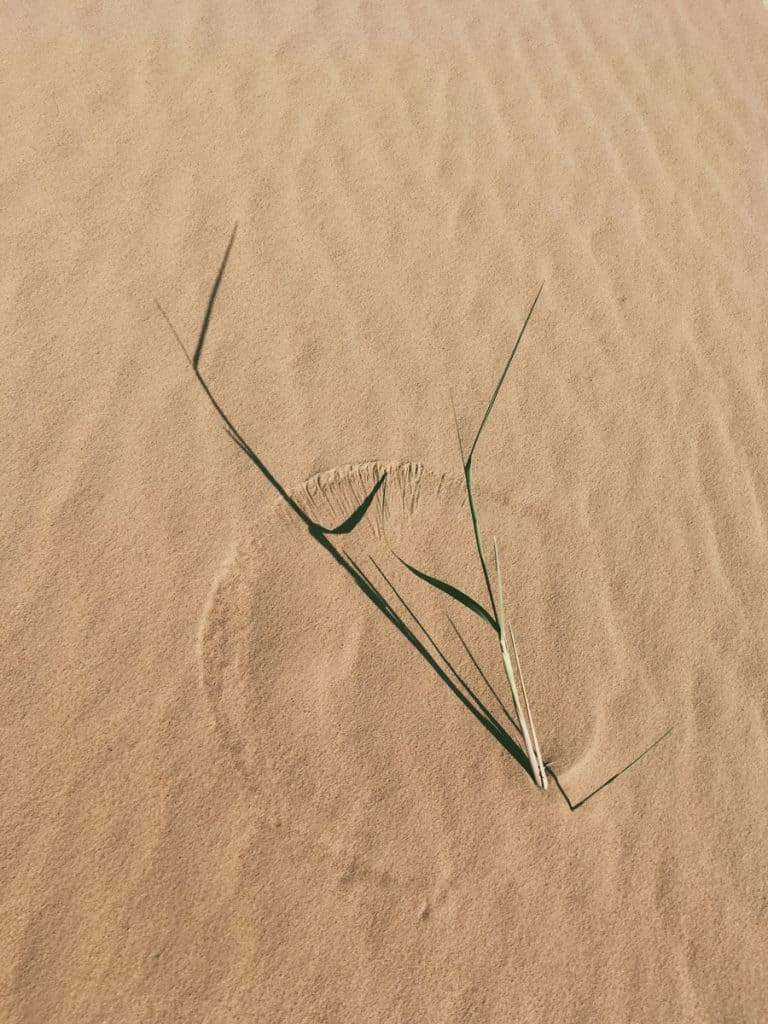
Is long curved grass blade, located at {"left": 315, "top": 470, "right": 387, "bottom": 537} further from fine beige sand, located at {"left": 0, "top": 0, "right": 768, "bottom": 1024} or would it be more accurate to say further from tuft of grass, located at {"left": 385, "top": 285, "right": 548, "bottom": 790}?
tuft of grass, located at {"left": 385, "top": 285, "right": 548, "bottom": 790}

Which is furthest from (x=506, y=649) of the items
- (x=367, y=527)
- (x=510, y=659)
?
(x=367, y=527)

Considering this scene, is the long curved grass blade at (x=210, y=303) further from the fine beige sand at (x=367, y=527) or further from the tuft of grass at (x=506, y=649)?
the tuft of grass at (x=506, y=649)

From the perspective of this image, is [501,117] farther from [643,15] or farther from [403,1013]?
[403,1013]

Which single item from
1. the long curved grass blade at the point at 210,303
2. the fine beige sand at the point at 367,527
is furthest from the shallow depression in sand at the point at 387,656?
the long curved grass blade at the point at 210,303

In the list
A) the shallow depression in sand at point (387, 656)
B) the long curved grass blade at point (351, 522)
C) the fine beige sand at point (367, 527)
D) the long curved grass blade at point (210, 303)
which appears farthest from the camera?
the long curved grass blade at point (210, 303)

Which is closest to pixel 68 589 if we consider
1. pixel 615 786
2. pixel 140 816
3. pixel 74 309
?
pixel 140 816

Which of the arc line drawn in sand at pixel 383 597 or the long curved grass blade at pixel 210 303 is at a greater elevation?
the long curved grass blade at pixel 210 303

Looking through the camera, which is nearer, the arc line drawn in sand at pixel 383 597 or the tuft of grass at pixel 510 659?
the tuft of grass at pixel 510 659
